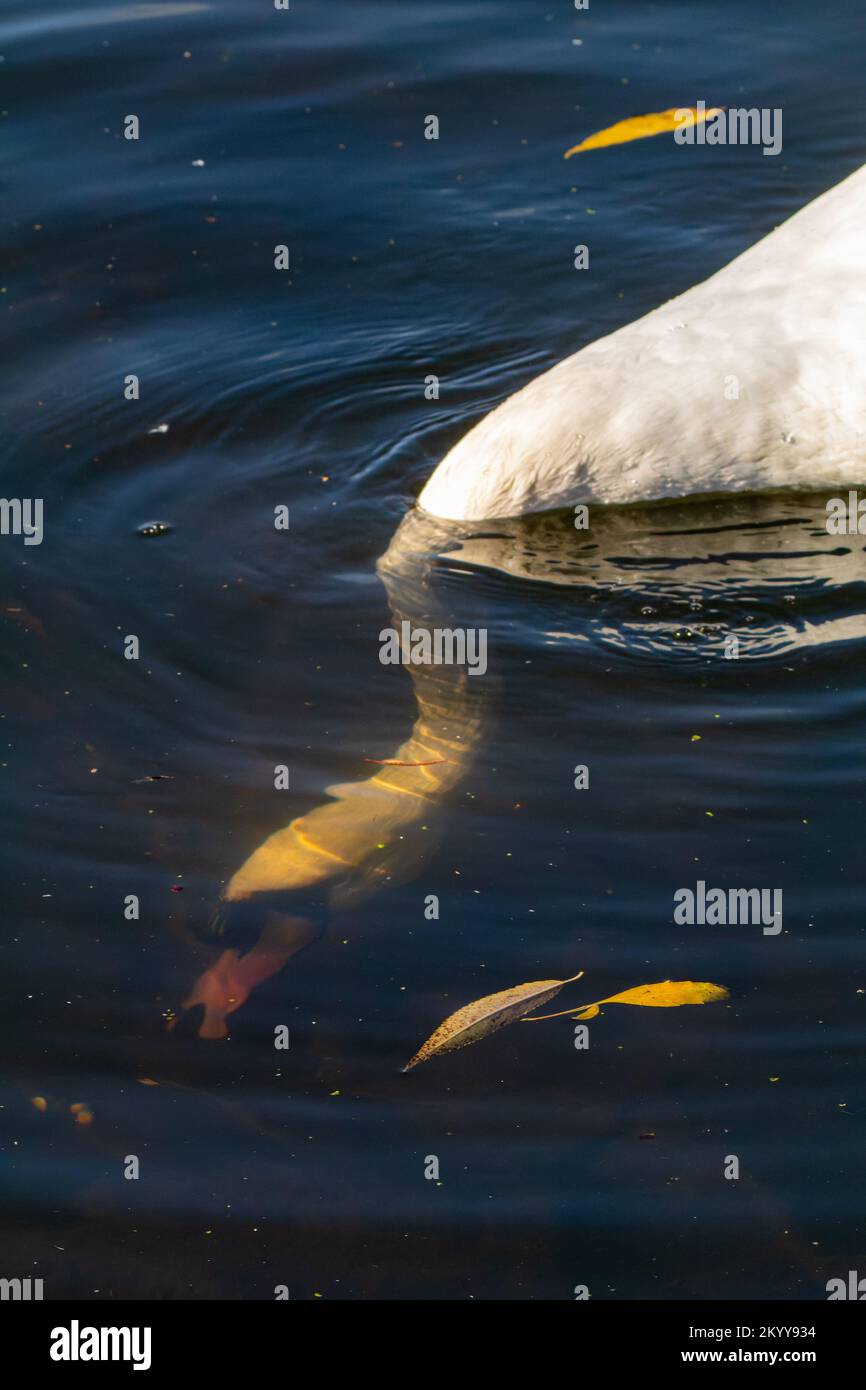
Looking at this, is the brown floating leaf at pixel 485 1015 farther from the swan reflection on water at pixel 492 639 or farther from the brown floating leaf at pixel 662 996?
the swan reflection on water at pixel 492 639

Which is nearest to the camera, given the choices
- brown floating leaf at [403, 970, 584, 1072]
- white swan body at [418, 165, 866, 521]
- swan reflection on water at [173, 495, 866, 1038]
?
brown floating leaf at [403, 970, 584, 1072]

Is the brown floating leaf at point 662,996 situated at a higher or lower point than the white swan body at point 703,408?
lower

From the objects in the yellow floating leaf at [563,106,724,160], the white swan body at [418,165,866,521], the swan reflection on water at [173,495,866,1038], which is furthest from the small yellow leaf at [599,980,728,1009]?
the yellow floating leaf at [563,106,724,160]

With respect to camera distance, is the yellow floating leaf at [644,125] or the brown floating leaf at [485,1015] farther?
the yellow floating leaf at [644,125]

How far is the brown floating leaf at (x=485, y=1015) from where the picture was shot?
3461 millimetres

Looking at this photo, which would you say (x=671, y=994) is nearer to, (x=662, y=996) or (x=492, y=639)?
(x=662, y=996)

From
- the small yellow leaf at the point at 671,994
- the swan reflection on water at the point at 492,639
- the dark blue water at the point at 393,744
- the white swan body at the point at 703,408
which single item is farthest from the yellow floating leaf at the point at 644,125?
the small yellow leaf at the point at 671,994

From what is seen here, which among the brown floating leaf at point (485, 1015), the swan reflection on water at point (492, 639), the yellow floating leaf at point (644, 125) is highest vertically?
the yellow floating leaf at point (644, 125)

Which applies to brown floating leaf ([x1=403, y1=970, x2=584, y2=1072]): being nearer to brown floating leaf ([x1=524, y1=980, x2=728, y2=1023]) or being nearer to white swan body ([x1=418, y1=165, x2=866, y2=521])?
brown floating leaf ([x1=524, y1=980, x2=728, y2=1023])

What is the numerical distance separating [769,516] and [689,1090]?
2.33 metres

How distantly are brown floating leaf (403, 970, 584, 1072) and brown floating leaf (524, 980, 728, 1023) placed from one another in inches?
1.7

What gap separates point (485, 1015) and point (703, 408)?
221cm

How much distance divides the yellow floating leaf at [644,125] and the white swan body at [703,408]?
2.76 meters

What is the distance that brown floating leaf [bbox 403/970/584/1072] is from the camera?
3.46 meters
